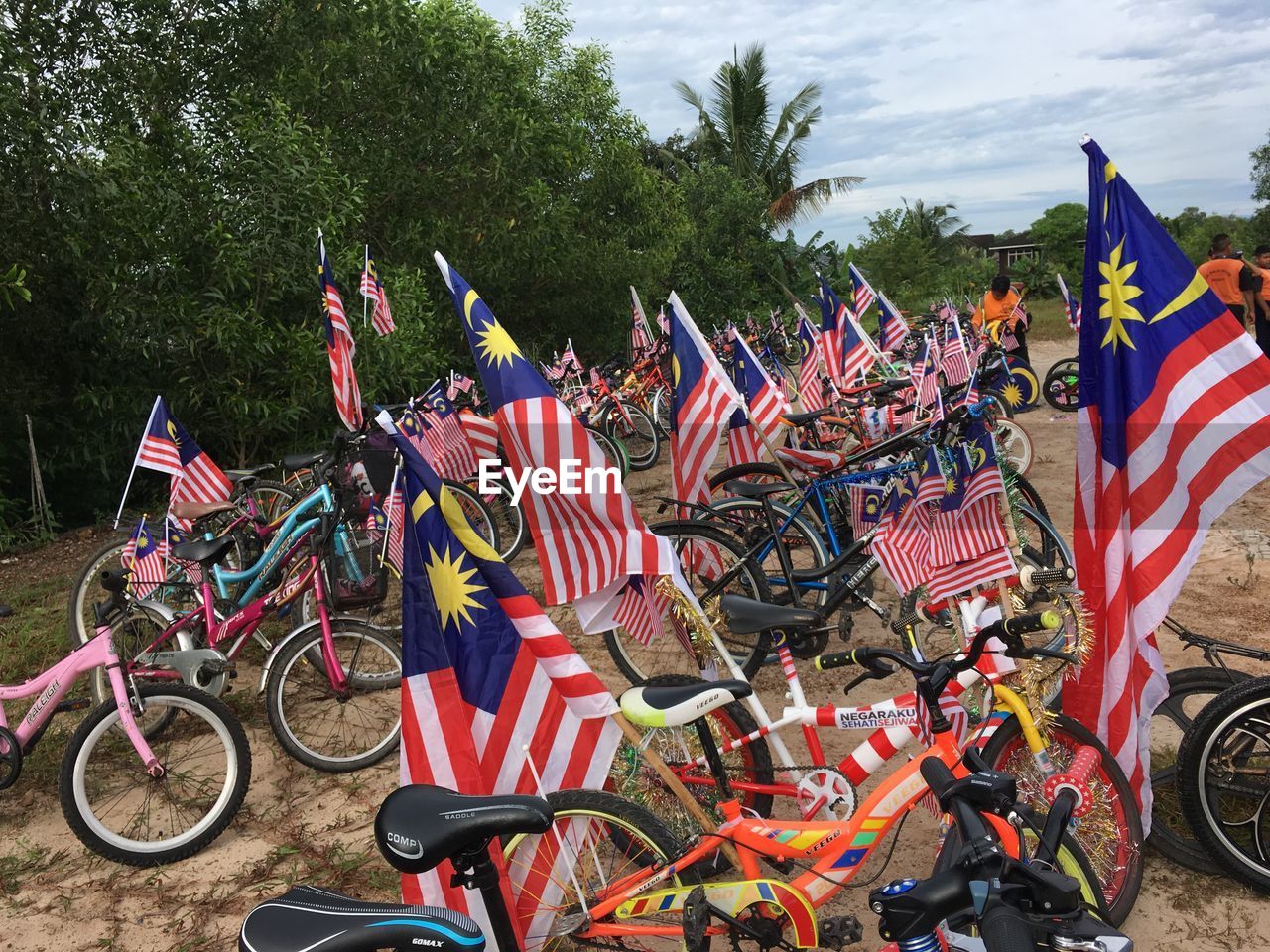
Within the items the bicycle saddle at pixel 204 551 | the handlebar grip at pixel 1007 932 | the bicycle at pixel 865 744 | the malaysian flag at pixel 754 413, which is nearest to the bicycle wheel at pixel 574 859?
the bicycle at pixel 865 744

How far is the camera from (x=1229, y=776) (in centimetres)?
261

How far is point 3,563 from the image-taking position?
752 cm

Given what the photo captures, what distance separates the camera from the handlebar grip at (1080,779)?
2320mm

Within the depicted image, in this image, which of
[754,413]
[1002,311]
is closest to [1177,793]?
[754,413]

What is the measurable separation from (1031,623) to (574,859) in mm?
1394

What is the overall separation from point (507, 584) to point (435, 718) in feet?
1.40

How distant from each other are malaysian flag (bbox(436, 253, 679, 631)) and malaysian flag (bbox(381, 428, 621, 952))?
0.42m

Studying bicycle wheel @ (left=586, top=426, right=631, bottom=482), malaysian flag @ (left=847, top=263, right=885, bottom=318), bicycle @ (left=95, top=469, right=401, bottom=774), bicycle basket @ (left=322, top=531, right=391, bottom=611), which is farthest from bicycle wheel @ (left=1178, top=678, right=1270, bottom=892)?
malaysian flag @ (left=847, top=263, right=885, bottom=318)

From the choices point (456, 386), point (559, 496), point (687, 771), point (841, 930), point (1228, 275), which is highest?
point (1228, 275)

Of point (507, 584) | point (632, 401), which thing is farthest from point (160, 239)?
point (507, 584)

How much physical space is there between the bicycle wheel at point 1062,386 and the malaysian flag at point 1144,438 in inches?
312

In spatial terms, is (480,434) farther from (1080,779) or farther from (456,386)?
(1080,779)

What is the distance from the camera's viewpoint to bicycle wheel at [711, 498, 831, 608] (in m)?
4.62

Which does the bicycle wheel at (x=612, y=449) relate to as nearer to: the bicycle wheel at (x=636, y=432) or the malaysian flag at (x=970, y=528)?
the bicycle wheel at (x=636, y=432)
